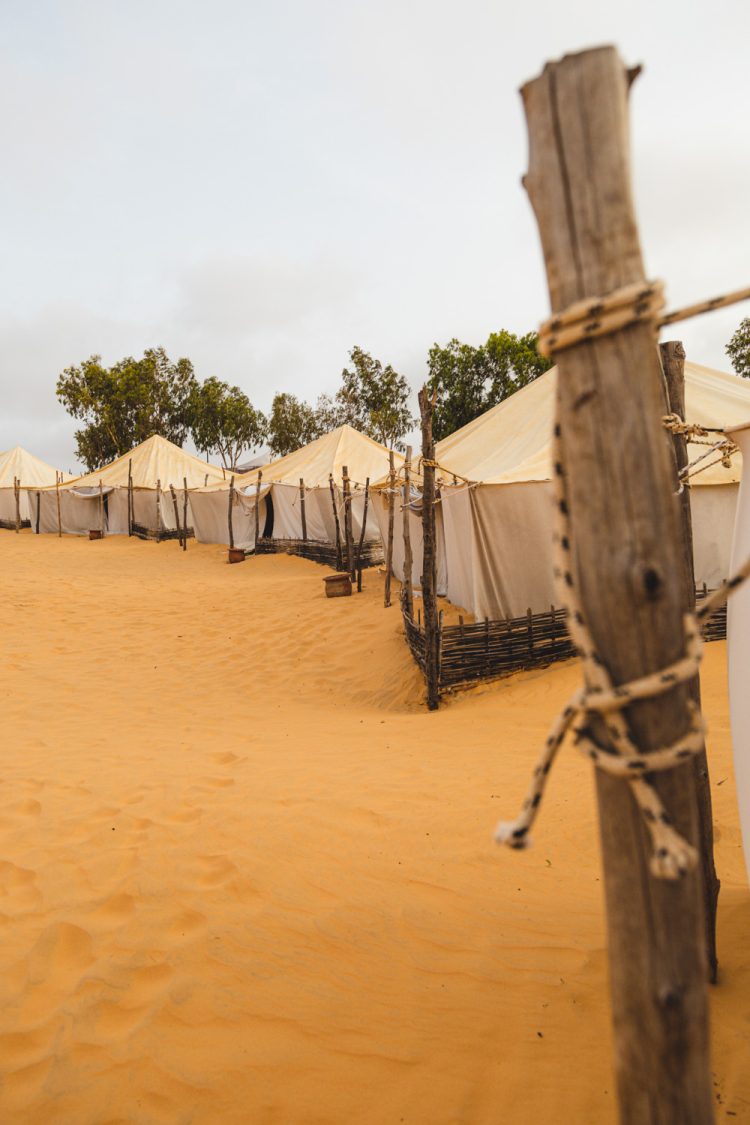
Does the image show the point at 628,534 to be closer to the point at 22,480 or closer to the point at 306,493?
the point at 306,493

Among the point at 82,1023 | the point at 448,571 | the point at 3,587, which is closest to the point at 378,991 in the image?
the point at 82,1023

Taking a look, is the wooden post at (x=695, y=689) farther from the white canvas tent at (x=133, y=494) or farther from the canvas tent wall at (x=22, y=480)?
the canvas tent wall at (x=22, y=480)

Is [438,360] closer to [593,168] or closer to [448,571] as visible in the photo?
[448,571]

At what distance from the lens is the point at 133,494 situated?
24469 millimetres

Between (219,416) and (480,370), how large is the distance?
16.6 metres

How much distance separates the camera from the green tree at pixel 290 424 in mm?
40531

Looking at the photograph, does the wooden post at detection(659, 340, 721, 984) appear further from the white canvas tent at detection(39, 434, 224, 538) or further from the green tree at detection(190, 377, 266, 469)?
the green tree at detection(190, 377, 266, 469)

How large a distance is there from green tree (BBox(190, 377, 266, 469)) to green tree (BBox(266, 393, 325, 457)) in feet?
6.31

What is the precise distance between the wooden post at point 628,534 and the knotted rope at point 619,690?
19 mm

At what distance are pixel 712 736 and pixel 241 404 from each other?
1384 inches

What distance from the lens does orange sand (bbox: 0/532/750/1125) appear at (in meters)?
2.14

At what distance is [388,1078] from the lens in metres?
2.15

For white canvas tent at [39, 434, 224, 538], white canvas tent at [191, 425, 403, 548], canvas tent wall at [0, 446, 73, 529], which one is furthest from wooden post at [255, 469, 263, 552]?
canvas tent wall at [0, 446, 73, 529]

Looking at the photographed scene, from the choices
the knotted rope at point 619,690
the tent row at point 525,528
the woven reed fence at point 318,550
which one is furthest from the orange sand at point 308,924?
the woven reed fence at point 318,550
